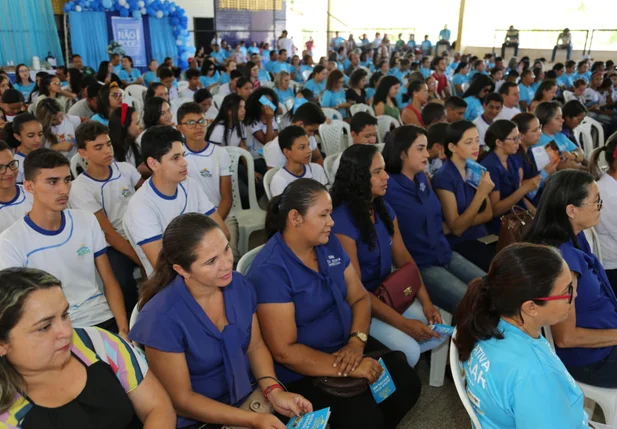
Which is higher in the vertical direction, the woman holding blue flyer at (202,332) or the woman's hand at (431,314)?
the woman holding blue flyer at (202,332)

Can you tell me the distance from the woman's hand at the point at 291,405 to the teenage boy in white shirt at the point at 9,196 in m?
1.74

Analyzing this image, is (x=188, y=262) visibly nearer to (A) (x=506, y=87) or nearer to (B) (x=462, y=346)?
(B) (x=462, y=346)

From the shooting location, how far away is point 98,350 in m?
1.43

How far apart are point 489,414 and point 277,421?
0.64 metres

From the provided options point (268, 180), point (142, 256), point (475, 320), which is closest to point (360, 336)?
point (475, 320)

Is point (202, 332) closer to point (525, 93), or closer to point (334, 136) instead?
point (334, 136)

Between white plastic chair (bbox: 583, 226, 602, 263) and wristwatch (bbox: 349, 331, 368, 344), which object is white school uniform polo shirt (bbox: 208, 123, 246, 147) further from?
white plastic chair (bbox: 583, 226, 602, 263)

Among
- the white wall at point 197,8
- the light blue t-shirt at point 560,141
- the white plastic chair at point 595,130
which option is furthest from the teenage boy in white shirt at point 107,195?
the white wall at point 197,8

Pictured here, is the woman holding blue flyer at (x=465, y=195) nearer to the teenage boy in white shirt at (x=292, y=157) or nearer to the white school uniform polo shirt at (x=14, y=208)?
the teenage boy in white shirt at (x=292, y=157)

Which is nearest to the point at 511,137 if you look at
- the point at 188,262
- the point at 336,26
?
the point at 188,262

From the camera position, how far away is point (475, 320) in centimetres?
149

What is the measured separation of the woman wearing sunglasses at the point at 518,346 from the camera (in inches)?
52.0

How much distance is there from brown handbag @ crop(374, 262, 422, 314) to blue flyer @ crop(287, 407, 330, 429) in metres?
0.83

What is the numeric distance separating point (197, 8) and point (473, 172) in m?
15.1
